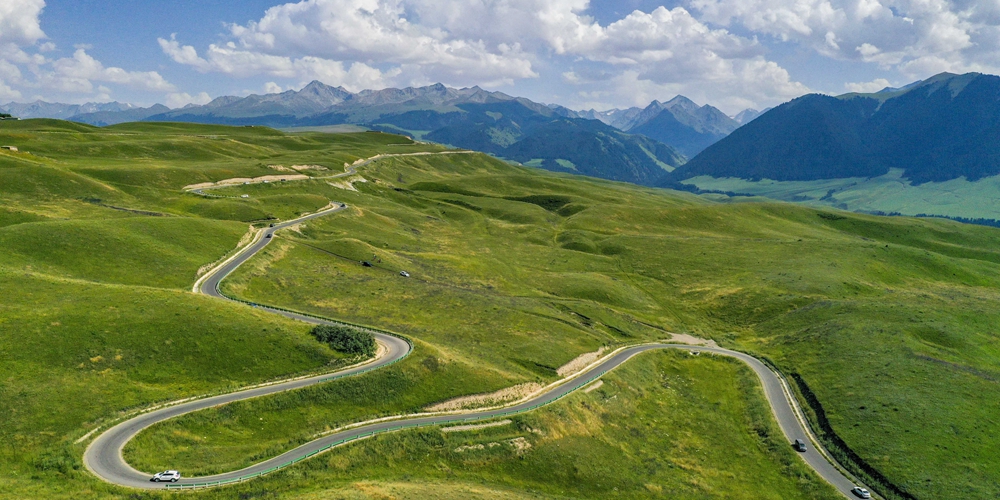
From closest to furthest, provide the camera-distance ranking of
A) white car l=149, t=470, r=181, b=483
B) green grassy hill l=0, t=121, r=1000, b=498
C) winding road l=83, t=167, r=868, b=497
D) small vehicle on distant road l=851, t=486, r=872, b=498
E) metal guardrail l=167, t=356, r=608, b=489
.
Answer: white car l=149, t=470, r=181, b=483 → metal guardrail l=167, t=356, r=608, b=489 → winding road l=83, t=167, r=868, b=497 → green grassy hill l=0, t=121, r=1000, b=498 → small vehicle on distant road l=851, t=486, r=872, b=498

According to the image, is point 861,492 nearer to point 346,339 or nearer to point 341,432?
point 341,432

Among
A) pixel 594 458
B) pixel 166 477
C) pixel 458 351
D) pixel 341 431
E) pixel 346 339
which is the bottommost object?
pixel 594 458

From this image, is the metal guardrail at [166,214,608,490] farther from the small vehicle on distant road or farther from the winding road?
the small vehicle on distant road

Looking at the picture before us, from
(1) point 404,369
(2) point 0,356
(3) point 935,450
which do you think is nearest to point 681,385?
(3) point 935,450

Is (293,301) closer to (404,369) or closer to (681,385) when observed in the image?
(404,369)

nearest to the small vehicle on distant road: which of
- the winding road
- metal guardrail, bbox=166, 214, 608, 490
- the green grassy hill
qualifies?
the winding road

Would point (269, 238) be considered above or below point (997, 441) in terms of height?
above

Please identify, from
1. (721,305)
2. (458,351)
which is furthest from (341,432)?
(721,305)
